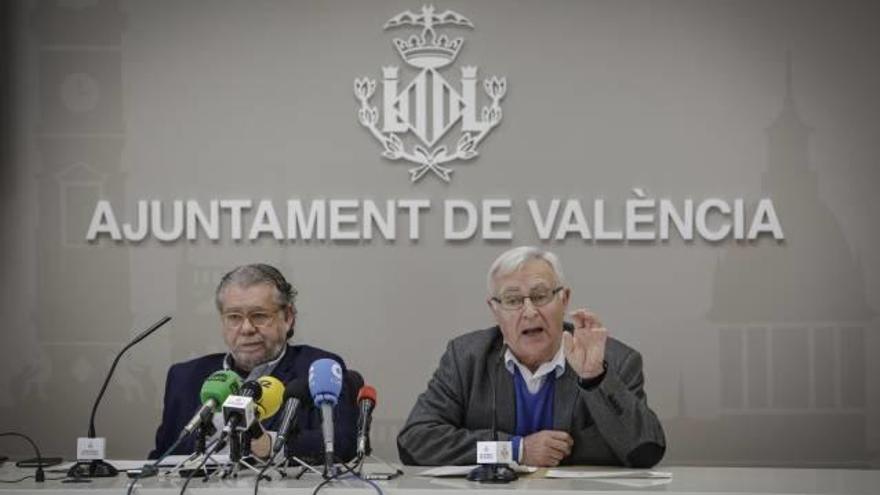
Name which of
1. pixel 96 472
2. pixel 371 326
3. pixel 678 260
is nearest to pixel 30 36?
pixel 371 326

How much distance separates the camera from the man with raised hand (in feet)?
12.9

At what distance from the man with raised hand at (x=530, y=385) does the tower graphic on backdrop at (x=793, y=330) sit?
4.57 ft

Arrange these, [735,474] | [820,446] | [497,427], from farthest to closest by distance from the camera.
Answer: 1. [820,446]
2. [497,427]
3. [735,474]

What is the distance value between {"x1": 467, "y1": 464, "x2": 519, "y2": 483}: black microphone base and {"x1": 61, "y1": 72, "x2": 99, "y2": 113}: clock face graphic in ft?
10.2

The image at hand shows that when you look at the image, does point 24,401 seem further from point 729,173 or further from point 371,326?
point 729,173

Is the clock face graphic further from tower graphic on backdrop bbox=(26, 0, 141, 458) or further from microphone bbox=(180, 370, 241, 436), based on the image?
microphone bbox=(180, 370, 241, 436)

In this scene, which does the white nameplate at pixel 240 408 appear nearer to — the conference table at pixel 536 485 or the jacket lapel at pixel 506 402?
the conference table at pixel 536 485

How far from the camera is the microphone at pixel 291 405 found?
3.19 m

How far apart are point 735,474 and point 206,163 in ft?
9.95

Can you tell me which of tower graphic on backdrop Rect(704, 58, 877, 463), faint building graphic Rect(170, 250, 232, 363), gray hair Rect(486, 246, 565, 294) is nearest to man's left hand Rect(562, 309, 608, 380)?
gray hair Rect(486, 246, 565, 294)

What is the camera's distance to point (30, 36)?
571cm

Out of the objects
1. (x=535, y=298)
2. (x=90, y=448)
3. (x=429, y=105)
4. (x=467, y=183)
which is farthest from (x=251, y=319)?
(x=429, y=105)

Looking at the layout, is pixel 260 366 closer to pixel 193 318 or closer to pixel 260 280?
pixel 260 280

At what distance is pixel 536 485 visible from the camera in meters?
3.39
